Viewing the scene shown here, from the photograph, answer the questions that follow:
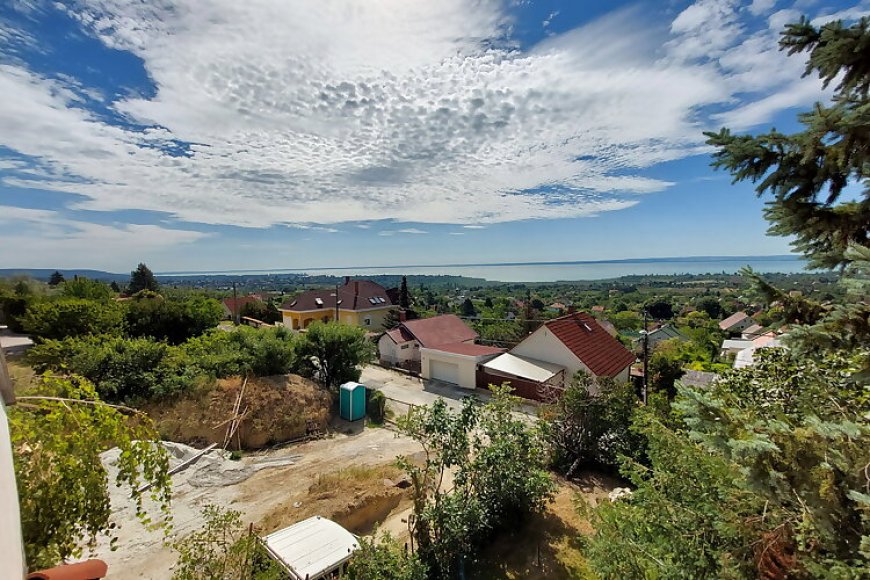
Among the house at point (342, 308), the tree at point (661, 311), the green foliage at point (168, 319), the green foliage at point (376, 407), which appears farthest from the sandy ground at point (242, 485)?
the tree at point (661, 311)

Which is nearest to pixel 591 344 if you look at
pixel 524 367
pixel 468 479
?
pixel 524 367

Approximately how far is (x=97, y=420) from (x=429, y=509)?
5524 mm

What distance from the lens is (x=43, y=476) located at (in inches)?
97.3

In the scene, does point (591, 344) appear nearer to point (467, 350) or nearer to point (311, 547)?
point (467, 350)

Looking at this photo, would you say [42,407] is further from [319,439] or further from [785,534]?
[319,439]

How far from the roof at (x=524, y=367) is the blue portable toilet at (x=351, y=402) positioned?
21.8 ft

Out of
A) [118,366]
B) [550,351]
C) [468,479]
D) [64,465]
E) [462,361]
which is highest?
[64,465]

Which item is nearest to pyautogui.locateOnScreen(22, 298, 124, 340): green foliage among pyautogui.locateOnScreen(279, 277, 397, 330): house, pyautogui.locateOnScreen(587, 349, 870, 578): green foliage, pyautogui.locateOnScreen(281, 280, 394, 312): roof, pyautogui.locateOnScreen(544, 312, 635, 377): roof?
pyautogui.locateOnScreen(279, 277, 397, 330): house

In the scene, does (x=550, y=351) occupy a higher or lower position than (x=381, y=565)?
higher

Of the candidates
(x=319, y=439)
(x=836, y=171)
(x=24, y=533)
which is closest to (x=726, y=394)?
(x=836, y=171)

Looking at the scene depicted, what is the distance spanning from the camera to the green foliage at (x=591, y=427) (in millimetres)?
10305

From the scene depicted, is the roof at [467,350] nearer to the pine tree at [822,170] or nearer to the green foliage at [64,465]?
the pine tree at [822,170]

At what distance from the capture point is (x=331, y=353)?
1705 centimetres

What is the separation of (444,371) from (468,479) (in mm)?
13421
